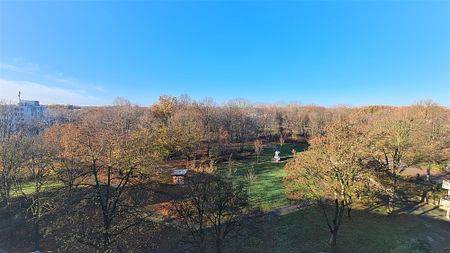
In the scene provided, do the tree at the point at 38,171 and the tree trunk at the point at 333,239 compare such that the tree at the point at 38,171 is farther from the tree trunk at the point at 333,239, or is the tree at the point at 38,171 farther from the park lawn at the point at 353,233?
the tree trunk at the point at 333,239

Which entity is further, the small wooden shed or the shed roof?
the shed roof

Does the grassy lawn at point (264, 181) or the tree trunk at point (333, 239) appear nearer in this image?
the tree trunk at point (333, 239)

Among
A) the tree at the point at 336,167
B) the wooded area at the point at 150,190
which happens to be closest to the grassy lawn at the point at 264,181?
the wooded area at the point at 150,190

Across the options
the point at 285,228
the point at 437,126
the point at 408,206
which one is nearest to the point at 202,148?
the point at 285,228

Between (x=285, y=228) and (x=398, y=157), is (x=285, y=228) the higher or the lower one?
the lower one

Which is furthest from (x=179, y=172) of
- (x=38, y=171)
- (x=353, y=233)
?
(x=353, y=233)

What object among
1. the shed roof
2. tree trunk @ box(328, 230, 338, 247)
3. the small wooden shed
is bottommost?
tree trunk @ box(328, 230, 338, 247)

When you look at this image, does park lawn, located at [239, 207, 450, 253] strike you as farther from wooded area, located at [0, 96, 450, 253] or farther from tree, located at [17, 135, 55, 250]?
tree, located at [17, 135, 55, 250]

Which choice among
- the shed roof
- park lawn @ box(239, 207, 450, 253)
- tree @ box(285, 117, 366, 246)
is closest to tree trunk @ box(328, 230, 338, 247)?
tree @ box(285, 117, 366, 246)

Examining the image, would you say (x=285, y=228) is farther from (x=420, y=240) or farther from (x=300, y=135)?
(x=300, y=135)
